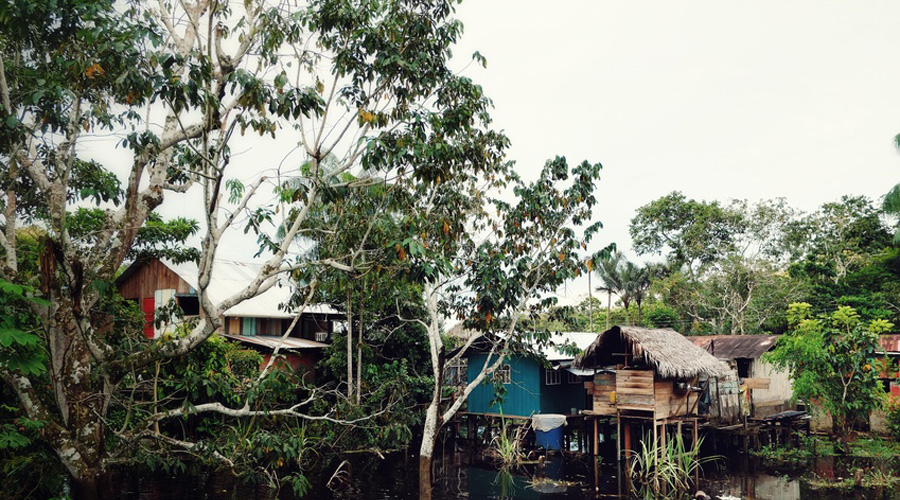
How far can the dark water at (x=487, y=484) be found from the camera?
631 inches

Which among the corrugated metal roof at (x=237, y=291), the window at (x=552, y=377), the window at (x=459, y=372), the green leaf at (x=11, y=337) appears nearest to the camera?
the green leaf at (x=11, y=337)

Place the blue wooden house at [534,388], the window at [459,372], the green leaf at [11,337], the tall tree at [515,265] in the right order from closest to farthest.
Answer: the green leaf at [11,337], the tall tree at [515,265], the blue wooden house at [534,388], the window at [459,372]

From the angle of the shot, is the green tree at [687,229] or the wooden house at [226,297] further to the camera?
the green tree at [687,229]

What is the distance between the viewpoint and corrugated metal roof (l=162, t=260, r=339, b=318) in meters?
23.9

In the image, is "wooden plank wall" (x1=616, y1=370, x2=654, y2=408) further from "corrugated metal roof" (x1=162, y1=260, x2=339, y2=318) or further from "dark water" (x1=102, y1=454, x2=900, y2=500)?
"corrugated metal roof" (x1=162, y1=260, x2=339, y2=318)

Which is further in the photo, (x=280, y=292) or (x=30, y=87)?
(x=280, y=292)

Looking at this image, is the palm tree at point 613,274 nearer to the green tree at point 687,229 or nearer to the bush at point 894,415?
the green tree at point 687,229

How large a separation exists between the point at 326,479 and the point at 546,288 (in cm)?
843

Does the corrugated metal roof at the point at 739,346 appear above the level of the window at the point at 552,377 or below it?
above

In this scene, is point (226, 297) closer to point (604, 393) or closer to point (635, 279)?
point (604, 393)

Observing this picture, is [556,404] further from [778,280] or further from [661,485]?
[778,280]

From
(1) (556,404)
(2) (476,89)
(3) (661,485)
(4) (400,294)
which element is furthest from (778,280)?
(2) (476,89)

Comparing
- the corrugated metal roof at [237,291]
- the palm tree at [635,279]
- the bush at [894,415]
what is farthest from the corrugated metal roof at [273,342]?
the palm tree at [635,279]

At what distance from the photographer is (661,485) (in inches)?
669
